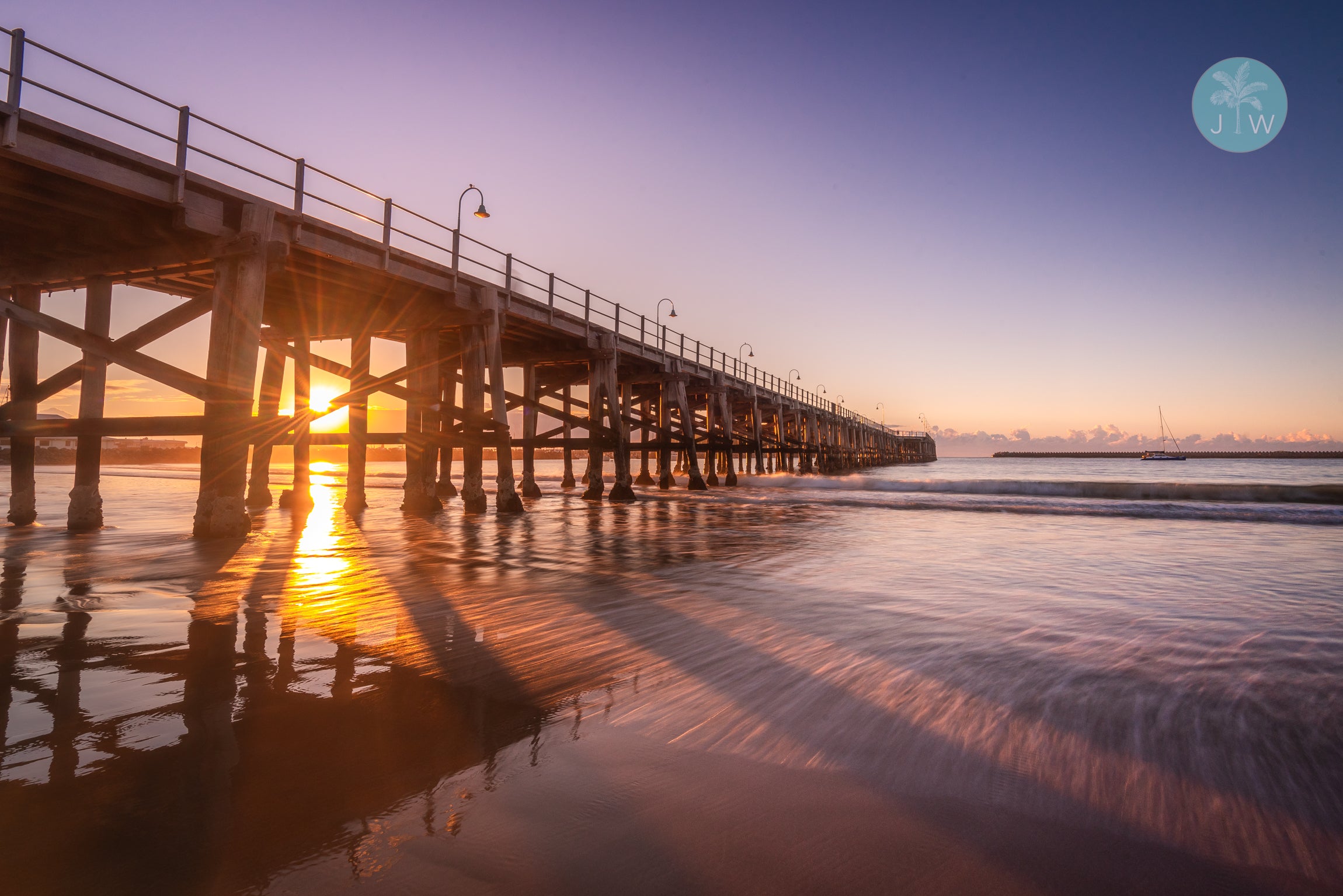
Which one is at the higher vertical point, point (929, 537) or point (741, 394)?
point (741, 394)

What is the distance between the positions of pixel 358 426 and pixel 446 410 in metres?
3.06

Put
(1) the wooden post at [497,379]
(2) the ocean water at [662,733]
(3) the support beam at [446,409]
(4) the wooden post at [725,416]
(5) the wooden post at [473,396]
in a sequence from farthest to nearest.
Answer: (4) the wooden post at [725,416]
(5) the wooden post at [473,396]
(3) the support beam at [446,409]
(1) the wooden post at [497,379]
(2) the ocean water at [662,733]

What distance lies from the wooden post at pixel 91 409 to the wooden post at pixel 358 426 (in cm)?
473

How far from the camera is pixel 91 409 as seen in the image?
10672 mm

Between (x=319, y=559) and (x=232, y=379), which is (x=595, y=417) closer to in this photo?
(x=232, y=379)

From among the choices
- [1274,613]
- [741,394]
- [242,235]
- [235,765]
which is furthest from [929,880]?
[741,394]

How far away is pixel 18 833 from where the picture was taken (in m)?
1.90

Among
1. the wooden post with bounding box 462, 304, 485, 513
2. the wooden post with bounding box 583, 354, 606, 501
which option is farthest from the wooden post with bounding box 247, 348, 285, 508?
the wooden post with bounding box 583, 354, 606, 501

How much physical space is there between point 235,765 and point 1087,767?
339 cm

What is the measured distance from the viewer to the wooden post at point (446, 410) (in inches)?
601

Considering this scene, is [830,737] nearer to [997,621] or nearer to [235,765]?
[235,765]

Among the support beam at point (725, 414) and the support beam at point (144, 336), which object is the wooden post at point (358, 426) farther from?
the support beam at point (725, 414)

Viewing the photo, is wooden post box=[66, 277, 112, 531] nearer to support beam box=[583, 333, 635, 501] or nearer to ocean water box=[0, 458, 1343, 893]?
ocean water box=[0, 458, 1343, 893]

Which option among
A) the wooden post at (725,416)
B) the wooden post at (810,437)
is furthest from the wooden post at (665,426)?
the wooden post at (810,437)
